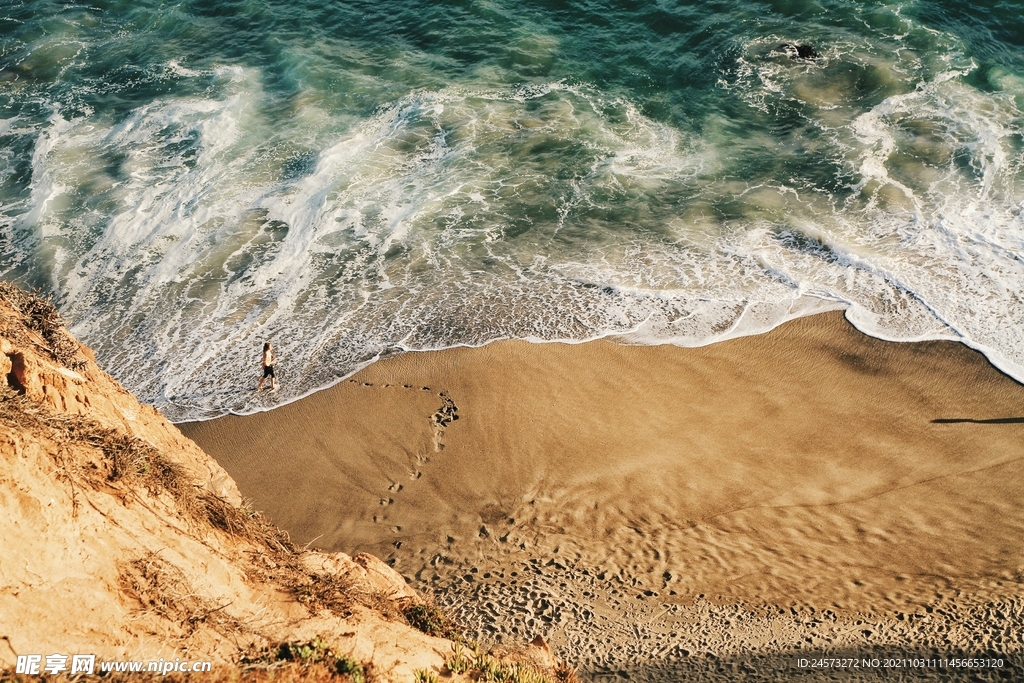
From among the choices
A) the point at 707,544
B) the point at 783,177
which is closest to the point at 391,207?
the point at 783,177

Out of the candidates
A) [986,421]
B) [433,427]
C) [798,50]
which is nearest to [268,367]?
[433,427]

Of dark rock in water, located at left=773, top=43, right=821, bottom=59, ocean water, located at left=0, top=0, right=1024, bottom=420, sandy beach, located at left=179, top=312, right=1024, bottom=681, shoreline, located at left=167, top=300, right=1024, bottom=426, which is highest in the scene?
dark rock in water, located at left=773, top=43, right=821, bottom=59

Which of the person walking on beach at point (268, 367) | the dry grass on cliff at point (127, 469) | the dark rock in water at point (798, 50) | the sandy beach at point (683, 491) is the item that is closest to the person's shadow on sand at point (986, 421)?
the sandy beach at point (683, 491)

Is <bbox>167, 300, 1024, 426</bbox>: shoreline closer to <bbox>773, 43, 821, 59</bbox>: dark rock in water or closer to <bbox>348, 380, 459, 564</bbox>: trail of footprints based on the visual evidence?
<bbox>348, 380, 459, 564</bbox>: trail of footprints

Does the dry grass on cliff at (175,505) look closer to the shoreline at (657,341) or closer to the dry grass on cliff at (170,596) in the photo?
the dry grass on cliff at (170,596)

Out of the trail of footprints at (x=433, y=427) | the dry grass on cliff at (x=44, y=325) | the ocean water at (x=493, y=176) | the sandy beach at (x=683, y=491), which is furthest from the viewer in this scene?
the ocean water at (x=493, y=176)

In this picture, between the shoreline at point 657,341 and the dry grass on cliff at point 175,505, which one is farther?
the shoreline at point 657,341

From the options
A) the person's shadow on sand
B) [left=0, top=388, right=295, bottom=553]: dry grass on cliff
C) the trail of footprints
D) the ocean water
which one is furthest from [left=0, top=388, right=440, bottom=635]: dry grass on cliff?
the person's shadow on sand

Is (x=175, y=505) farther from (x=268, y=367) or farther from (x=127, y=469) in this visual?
(x=268, y=367)
